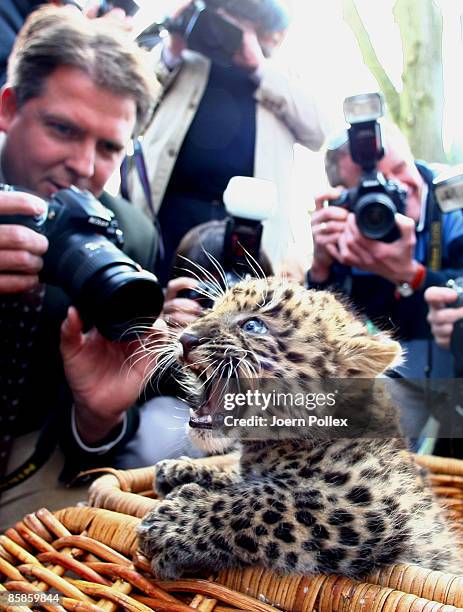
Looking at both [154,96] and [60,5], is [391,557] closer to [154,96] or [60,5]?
Answer: [154,96]

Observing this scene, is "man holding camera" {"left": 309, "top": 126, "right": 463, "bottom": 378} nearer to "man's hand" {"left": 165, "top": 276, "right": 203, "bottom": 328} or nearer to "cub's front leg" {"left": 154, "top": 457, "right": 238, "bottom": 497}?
"man's hand" {"left": 165, "top": 276, "right": 203, "bottom": 328}

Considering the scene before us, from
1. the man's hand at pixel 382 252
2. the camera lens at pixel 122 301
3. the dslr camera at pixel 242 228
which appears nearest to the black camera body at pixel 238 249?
the dslr camera at pixel 242 228

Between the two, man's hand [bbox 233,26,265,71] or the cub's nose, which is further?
man's hand [bbox 233,26,265,71]

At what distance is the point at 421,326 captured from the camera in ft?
4.47

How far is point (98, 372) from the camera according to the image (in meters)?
1.45

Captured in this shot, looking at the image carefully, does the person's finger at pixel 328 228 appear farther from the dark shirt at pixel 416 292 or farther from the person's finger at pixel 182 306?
the person's finger at pixel 182 306

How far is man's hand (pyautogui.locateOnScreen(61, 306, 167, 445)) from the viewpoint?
142cm

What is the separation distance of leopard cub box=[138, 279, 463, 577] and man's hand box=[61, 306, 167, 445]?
0.48 metres

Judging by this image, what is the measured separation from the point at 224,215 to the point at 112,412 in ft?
1.73

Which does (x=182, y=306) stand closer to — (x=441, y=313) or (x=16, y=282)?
(x=16, y=282)

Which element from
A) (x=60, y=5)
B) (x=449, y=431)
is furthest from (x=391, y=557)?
(x=60, y=5)

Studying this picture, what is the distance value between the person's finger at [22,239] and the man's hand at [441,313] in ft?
2.62

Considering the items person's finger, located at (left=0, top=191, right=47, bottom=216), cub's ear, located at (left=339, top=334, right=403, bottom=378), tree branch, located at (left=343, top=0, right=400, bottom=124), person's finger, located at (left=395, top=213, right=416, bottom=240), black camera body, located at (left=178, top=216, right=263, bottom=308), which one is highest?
tree branch, located at (left=343, top=0, right=400, bottom=124)

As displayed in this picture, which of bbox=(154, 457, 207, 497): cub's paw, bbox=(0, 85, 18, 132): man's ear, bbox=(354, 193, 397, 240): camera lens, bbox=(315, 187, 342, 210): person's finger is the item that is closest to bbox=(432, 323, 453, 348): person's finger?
bbox=(354, 193, 397, 240): camera lens
